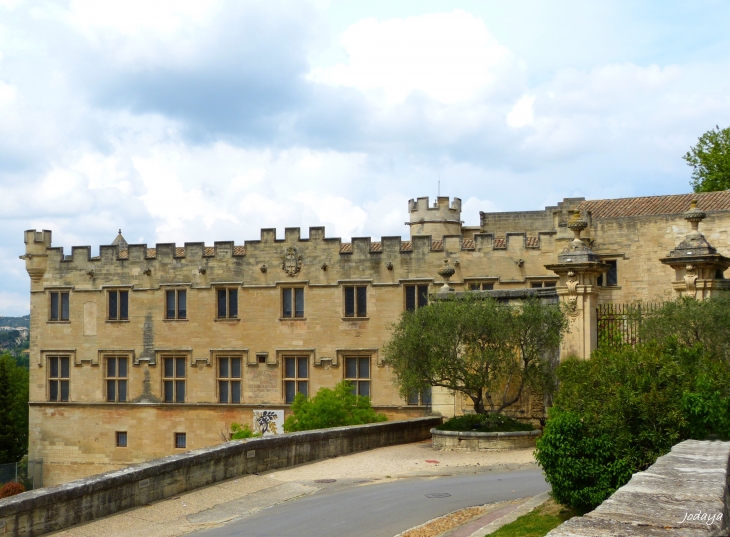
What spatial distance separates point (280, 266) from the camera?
36.6 metres

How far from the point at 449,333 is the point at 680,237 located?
1267cm

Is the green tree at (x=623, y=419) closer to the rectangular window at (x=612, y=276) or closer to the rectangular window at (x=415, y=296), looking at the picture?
the rectangular window at (x=612, y=276)

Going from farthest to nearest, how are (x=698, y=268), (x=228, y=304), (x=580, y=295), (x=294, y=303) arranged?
1. (x=228, y=304)
2. (x=294, y=303)
3. (x=580, y=295)
4. (x=698, y=268)

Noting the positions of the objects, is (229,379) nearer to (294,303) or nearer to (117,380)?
(294,303)

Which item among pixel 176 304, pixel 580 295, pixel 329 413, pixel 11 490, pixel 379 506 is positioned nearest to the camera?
pixel 379 506

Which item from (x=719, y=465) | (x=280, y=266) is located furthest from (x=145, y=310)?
(x=719, y=465)

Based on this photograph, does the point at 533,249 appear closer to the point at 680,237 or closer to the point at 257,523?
the point at 680,237

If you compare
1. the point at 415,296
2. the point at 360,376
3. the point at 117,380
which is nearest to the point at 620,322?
the point at 415,296

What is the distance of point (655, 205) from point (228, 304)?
57.2 ft

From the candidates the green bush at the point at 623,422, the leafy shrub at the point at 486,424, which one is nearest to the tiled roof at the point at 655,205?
the leafy shrub at the point at 486,424

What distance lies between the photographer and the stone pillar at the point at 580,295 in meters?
20.5

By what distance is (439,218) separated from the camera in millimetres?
45031

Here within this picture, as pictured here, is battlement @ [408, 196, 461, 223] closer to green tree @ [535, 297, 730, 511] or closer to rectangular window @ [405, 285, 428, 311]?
rectangular window @ [405, 285, 428, 311]

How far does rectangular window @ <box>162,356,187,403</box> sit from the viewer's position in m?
37.7
